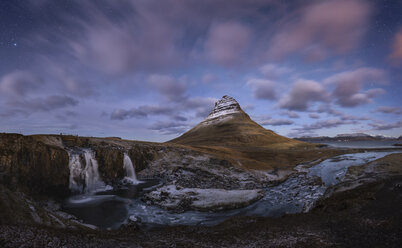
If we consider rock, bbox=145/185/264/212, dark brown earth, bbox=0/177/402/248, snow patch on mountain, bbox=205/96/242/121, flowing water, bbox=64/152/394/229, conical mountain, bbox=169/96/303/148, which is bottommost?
flowing water, bbox=64/152/394/229

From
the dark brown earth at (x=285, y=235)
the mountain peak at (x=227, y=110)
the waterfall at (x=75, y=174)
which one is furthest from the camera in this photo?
the mountain peak at (x=227, y=110)

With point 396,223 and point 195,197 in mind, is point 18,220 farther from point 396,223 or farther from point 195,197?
point 396,223

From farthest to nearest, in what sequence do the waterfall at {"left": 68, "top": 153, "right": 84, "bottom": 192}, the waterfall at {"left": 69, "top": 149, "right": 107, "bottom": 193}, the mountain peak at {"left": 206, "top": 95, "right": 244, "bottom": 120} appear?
the mountain peak at {"left": 206, "top": 95, "right": 244, "bottom": 120} < the waterfall at {"left": 69, "top": 149, "right": 107, "bottom": 193} < the waterfall at {"left": 68, "top": 153, "right": 84, "bottom": 192}

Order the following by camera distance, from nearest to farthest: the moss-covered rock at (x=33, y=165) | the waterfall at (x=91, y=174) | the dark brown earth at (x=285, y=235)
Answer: the dark brown earth at (x=285, y=235) < the moss-covered rock at (x=33, y=165) < the waterfall at (x=91, y=174)

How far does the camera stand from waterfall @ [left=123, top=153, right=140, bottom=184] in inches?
1292

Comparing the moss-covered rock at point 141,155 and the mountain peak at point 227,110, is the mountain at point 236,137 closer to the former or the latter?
the mountain peak at point 227,110

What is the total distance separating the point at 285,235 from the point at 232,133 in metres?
127

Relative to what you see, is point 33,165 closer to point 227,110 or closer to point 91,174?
point 91,174

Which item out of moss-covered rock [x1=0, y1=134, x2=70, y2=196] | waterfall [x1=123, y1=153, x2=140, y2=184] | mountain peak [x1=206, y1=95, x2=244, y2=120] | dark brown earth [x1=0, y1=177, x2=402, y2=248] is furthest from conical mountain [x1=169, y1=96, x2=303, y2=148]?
dark brown earth [x1=0, y1=177, x2=402, y2=248]

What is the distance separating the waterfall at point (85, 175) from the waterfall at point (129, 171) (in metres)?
4.81

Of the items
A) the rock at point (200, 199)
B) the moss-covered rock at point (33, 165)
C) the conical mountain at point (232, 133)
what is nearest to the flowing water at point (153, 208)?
the rock at point (200, 199)

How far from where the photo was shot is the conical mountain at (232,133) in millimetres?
120875

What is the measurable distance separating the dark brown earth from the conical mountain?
3831 inches

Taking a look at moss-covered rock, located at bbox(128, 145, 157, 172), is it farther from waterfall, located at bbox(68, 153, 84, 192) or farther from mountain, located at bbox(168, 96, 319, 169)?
mountain, located at bbox(168, 96, 319, 169)
